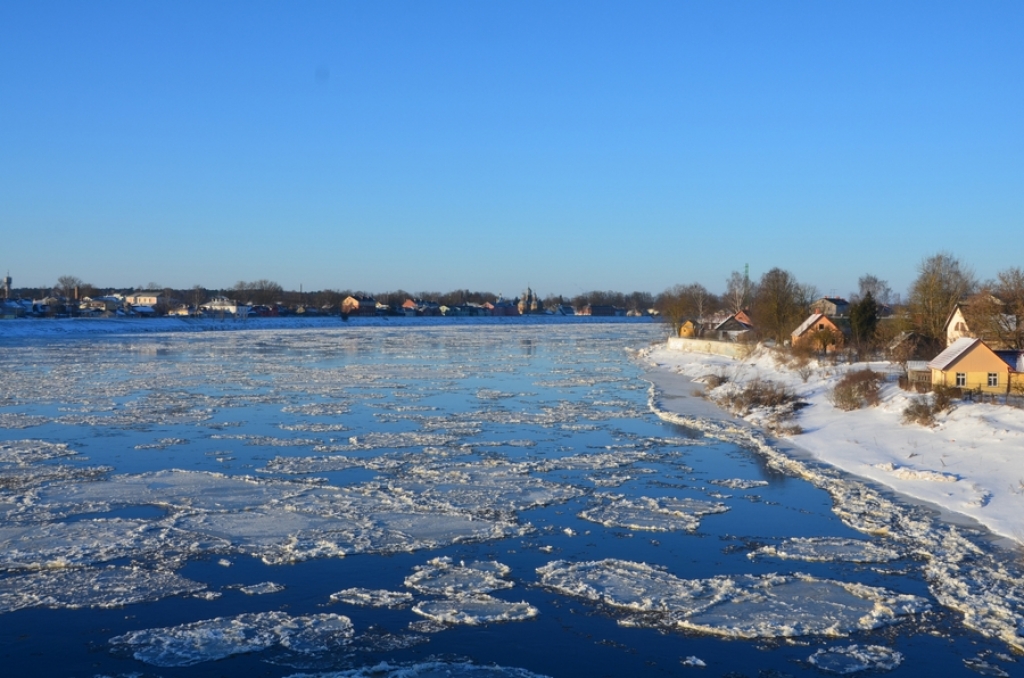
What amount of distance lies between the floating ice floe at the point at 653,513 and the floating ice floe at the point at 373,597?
315 centimetres

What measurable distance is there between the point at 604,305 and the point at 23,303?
287 ft

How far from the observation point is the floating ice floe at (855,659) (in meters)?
6.40

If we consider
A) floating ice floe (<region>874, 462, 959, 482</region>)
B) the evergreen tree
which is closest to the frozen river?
floating ice floe (<region>874, 462, 959, 482</region>)

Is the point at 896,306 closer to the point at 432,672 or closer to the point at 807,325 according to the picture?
the point at 807,325

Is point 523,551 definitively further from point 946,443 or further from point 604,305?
point 604,305

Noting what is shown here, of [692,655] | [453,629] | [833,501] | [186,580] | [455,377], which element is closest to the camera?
[692,655]

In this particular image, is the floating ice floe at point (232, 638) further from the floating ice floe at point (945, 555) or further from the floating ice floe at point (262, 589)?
the floating ice floe at point (945, 555)

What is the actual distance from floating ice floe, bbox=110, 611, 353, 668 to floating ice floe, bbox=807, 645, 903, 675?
3427mm

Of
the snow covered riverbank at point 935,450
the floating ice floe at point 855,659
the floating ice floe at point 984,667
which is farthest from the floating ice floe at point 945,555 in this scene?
the floating ice floe at point 855,659

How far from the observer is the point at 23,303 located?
93.3m

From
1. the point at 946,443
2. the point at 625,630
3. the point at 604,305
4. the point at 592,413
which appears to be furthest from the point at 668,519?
the point at 604,305

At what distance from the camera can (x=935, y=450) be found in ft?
48.5

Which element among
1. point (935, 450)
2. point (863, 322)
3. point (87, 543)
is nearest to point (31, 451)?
point (87, 543)

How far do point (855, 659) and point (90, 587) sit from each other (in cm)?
623
